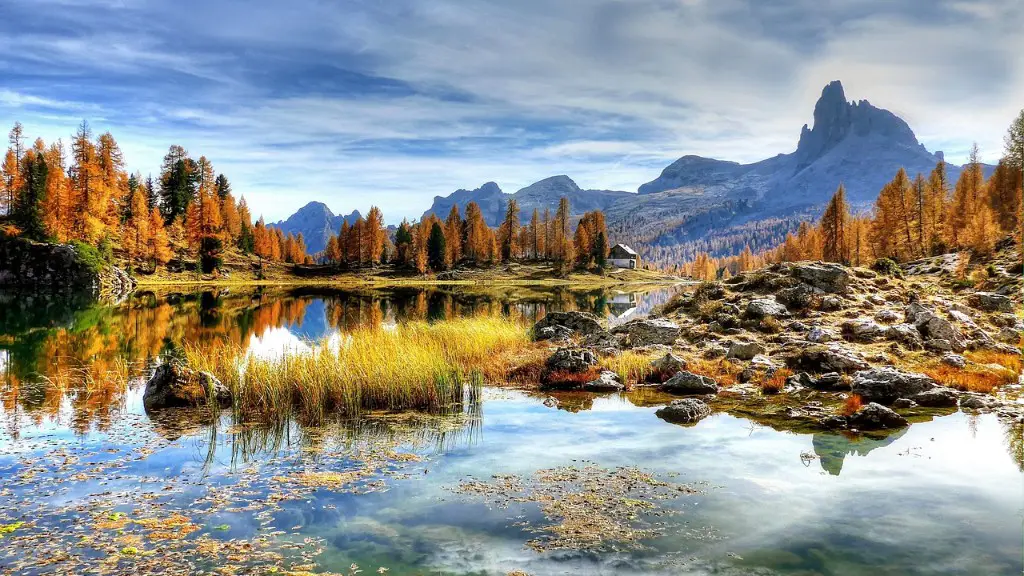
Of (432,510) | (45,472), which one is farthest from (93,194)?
(432,510)

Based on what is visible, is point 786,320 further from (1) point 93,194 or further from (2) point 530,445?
(1) point 93,194

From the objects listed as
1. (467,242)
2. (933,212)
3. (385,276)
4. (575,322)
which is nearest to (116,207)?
(385,276)

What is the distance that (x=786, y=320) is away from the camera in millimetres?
29562

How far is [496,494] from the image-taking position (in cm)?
1122

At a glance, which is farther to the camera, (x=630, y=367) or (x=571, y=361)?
(x=571, y=361)

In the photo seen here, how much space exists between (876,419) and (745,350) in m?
10.1

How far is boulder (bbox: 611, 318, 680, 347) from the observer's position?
29000mm

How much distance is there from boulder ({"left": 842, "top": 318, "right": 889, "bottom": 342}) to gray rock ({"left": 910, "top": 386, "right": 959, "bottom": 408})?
874cm

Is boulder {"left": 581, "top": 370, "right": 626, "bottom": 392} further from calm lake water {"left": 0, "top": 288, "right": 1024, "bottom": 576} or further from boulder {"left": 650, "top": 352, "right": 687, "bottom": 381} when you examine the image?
calm lake water {"left": 0, "top": 288, "right": 1024, "bottom": 576}

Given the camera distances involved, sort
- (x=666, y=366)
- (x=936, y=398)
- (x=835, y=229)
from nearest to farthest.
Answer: (x=936, y=398) → (x=666, y=366) → (x=835, y=229)

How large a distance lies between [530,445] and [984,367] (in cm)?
1847

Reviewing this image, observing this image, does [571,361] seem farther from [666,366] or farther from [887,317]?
[887,317]

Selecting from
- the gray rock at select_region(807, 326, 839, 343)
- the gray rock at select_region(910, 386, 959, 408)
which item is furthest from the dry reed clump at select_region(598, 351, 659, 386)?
the gray rock at select_region(910, 386, 959, 408)

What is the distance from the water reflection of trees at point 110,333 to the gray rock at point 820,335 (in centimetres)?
2281
